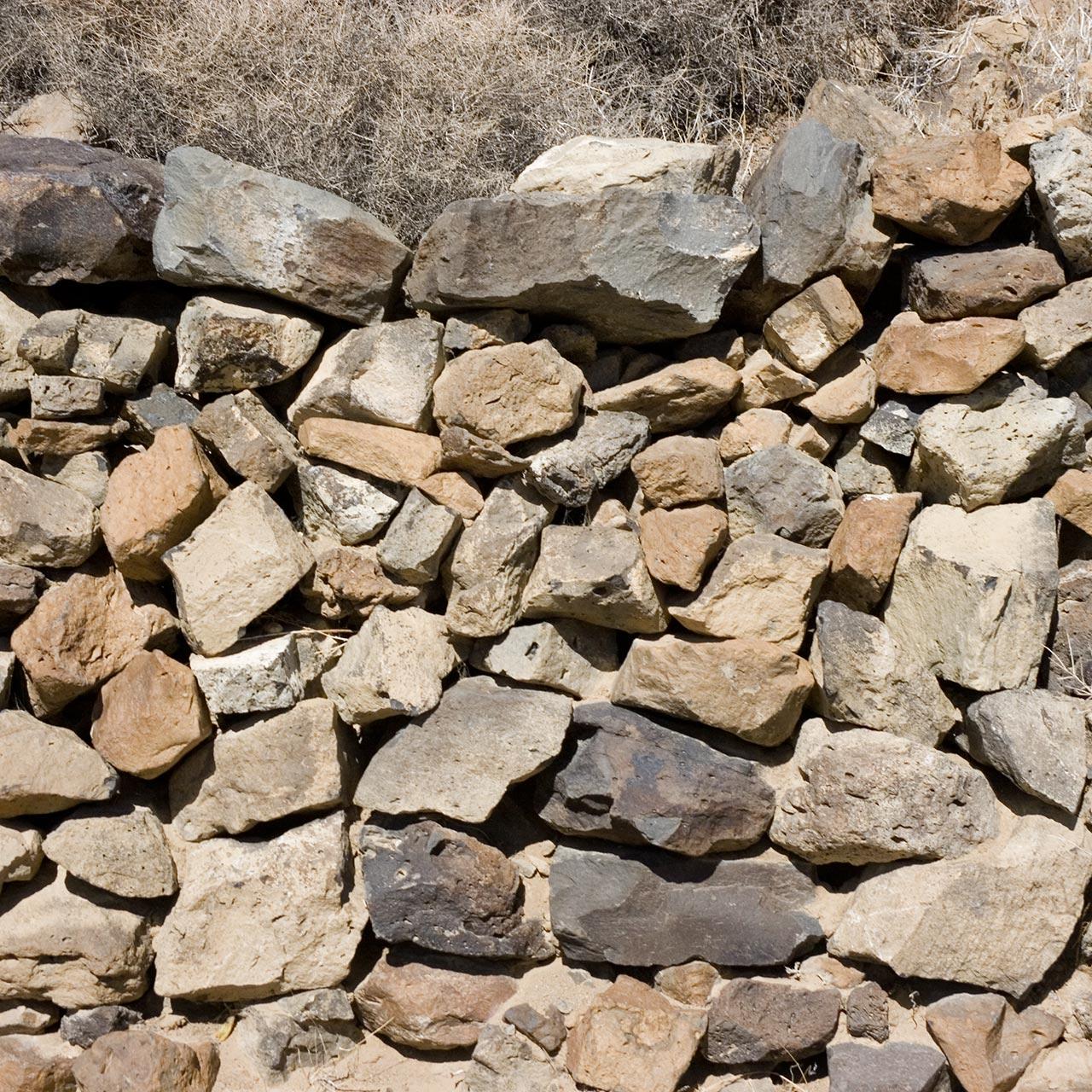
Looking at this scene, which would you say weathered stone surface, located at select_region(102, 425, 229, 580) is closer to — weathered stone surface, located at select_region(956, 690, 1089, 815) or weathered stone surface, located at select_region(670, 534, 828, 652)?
weathered stone surface, located at select_region(670, 534, 828, 652)

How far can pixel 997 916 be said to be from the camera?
3098 millimetres

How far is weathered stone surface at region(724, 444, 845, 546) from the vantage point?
3.32 metres

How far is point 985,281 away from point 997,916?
190 cm

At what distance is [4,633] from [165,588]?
53 cm

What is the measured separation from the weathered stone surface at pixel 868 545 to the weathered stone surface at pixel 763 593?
80 millimetres

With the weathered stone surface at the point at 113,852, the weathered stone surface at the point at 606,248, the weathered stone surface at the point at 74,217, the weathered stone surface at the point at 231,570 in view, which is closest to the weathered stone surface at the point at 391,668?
the weathered stone surface at the point at 231,570

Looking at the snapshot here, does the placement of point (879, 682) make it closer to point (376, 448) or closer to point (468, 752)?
point (468, 752)

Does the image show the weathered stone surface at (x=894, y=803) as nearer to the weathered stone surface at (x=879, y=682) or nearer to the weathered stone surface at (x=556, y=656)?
the weathered stone surface at (x=879, y=682)

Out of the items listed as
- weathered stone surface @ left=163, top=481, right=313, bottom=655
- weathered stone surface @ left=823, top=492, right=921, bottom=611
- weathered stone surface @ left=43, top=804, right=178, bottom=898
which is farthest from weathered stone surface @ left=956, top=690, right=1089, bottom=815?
weathered stone surface @ left=43, top=804, right=178, bottom=898

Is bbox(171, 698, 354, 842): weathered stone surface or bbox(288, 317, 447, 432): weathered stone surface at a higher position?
bbox(288, 317, 447, 432): weathered stone surface

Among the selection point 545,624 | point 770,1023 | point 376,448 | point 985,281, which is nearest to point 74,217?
point 376,448

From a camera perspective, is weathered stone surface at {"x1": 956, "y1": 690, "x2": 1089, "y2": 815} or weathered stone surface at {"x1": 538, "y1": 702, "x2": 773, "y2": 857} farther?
weathered stone surface at {"x1": 538, "y1": 702, "x2": 773, "y2": 857}

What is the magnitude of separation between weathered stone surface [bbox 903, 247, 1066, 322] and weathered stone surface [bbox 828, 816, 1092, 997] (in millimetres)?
1592

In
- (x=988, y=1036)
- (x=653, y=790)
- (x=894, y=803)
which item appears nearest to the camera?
(x=988, y=1036)
